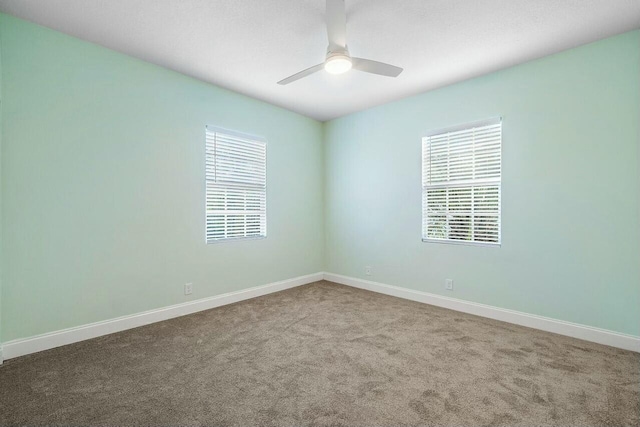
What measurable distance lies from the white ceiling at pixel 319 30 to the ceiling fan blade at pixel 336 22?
10.3 inches

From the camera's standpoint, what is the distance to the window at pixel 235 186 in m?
3.71

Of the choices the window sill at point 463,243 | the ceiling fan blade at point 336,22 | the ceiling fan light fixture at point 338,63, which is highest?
the ceiling fan blade at point 336,22

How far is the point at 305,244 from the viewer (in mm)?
4891

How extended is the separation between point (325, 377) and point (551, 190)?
282 cm

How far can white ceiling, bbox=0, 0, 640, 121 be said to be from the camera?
2.27 metres

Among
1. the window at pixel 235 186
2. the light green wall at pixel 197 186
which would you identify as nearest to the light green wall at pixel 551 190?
the light green wall at pixel 197 186

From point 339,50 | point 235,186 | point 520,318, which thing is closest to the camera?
point 339,50

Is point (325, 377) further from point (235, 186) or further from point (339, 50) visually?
point (235, 186)

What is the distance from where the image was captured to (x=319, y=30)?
258 centimetres

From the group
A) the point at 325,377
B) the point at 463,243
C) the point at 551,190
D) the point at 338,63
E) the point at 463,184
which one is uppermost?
the point at 338,63

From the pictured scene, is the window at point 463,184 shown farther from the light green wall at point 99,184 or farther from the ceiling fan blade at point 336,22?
the light green wall at point 99,184

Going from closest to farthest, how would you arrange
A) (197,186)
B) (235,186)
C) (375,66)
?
(375,66) → (197,186) → (235,186)

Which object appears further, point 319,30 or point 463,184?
point 463,184

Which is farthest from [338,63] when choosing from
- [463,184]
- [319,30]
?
[463,184]
